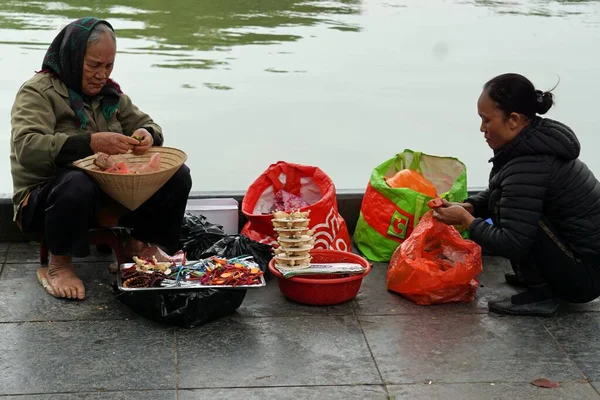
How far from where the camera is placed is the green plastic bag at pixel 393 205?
397cm

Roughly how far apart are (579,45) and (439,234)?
5.16 meters

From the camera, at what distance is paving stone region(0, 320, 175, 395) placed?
2750 millimetres

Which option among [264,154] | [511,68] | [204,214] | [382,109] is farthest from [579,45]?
[204,214]

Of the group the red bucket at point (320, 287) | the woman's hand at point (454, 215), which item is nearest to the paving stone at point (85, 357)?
the red bucket at point (320, 287)

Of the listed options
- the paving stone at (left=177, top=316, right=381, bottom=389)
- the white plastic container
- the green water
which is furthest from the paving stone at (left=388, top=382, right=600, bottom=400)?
the green water

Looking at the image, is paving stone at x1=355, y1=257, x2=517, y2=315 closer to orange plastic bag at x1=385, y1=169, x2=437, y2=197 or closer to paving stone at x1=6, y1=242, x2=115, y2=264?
orange plastic bag at x1=385, y1=169, x2=437, y2=197

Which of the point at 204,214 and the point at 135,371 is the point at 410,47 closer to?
the point at 204,214

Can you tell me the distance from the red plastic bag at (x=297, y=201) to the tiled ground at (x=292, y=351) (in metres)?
Result: 0.40

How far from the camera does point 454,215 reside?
3516 mm

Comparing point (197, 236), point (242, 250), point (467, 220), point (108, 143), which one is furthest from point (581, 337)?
point (108, 143)

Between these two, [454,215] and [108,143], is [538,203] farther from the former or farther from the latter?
[108,143]

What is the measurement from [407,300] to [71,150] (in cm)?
152

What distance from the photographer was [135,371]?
2.85 m

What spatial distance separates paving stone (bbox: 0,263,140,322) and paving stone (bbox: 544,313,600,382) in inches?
65.6
